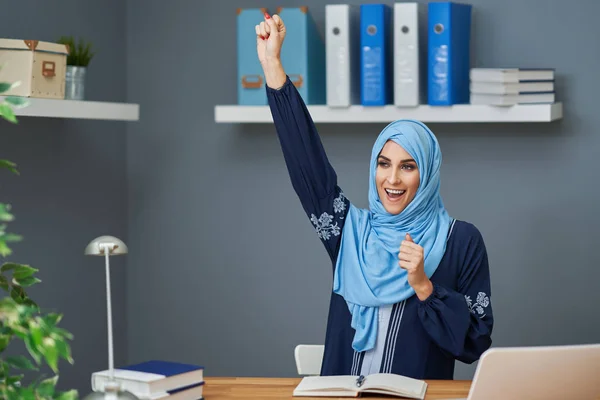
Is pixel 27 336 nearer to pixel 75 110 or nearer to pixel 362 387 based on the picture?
pixel 362 387

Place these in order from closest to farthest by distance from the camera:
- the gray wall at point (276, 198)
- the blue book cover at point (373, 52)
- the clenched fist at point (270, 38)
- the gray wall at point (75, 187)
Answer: the clenched fist at point (270, 38), the gray wall at point (75, 187), the blue book cover at point (373, 52), the gray wall at point (276, 198)

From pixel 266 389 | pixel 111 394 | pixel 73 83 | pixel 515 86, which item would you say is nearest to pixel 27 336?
pixel 111 394

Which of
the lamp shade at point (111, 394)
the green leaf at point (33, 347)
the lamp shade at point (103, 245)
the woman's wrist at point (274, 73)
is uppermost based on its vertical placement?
the woman's wrist at point (274, 73)

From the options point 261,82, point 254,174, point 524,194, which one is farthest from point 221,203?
point 524,194

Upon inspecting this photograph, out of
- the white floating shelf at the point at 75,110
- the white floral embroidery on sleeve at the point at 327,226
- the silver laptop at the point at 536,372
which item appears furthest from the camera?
the white floating shelf at the point at 75,110

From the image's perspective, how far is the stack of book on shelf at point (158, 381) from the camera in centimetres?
176

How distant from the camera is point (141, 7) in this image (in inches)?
→ 152

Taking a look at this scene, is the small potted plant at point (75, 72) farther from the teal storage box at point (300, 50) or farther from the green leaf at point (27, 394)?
the green leaf at point (27, 394)

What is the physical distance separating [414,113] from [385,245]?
98 cm

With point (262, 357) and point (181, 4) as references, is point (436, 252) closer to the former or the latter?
point (262, 357)

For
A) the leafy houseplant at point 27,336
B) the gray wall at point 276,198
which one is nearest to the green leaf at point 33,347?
the leafy houseplant at point 27,336

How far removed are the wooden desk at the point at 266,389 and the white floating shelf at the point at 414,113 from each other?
142 cm

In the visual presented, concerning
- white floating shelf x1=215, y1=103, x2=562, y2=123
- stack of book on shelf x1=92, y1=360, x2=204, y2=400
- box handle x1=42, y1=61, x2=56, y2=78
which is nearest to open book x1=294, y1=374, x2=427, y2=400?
stack of book on shelf x1=92, y1=360, x2=204, y2=400

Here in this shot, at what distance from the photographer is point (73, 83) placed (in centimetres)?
300
